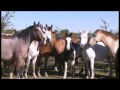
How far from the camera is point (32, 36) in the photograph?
7.72 metres

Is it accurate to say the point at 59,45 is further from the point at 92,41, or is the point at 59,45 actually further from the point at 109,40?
the point at 109,40

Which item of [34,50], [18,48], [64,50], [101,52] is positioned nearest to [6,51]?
[18,48]

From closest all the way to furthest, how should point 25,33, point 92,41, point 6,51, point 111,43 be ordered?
point 6,51
point 25,33
point 92,41
point 111,43

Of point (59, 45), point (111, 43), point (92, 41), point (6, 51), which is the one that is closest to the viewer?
point (6, 51)

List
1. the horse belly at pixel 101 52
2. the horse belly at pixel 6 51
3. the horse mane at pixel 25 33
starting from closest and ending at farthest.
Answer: the horse belly at pixel 6 51
the horse mane at pixel 25 33
the horse belly at pixel 101 52

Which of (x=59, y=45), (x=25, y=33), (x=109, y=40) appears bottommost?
(x=59, y=45)

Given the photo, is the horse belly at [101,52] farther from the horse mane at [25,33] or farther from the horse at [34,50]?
the horse mane at [25,33]

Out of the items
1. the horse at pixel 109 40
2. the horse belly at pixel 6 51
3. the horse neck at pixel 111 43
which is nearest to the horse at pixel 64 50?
the horse at pixel 109 40

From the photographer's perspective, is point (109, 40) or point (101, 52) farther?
point (101, 52)

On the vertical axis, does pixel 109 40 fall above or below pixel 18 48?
above

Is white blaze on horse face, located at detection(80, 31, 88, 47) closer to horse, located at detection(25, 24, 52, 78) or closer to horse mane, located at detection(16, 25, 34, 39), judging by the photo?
horse, located at detection(25, 24, 52, 78)

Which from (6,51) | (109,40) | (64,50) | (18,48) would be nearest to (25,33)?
(18,48)
